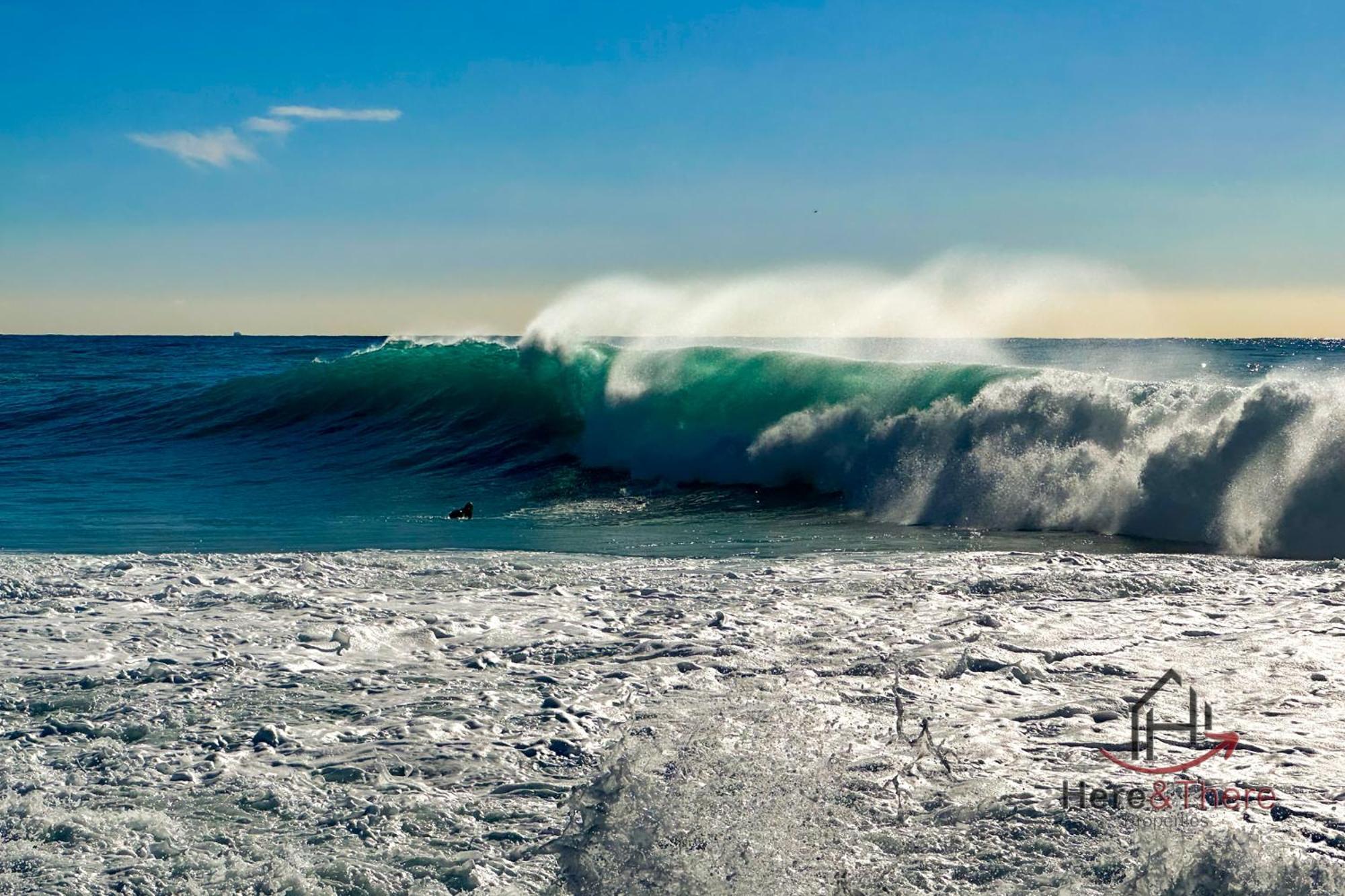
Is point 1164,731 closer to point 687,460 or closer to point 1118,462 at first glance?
point 1118,462

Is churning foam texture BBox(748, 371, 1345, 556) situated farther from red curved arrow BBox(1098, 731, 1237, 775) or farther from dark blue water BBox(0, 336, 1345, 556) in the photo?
red curved arrow BBox(1098, 731, 1237, 775)

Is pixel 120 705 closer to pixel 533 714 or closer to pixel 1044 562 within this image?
pixel 533 714

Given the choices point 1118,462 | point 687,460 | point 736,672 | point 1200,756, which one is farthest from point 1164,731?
point 687,460

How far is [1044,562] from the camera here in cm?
700

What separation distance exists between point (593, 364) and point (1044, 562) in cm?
1089

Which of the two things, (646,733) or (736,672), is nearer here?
(646,733)

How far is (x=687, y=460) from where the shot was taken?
44.2 feet

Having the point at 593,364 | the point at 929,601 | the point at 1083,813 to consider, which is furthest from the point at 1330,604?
the point at 593,364

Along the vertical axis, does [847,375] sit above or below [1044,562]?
above

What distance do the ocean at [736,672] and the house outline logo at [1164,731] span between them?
0.02 metres

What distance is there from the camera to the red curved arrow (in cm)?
332

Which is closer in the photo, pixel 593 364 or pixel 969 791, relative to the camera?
pixel 969 791

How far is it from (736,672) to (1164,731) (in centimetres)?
167

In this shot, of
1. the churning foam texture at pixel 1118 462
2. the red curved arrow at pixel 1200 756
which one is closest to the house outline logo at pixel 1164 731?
the red curved arrow at pixel 1200 756
